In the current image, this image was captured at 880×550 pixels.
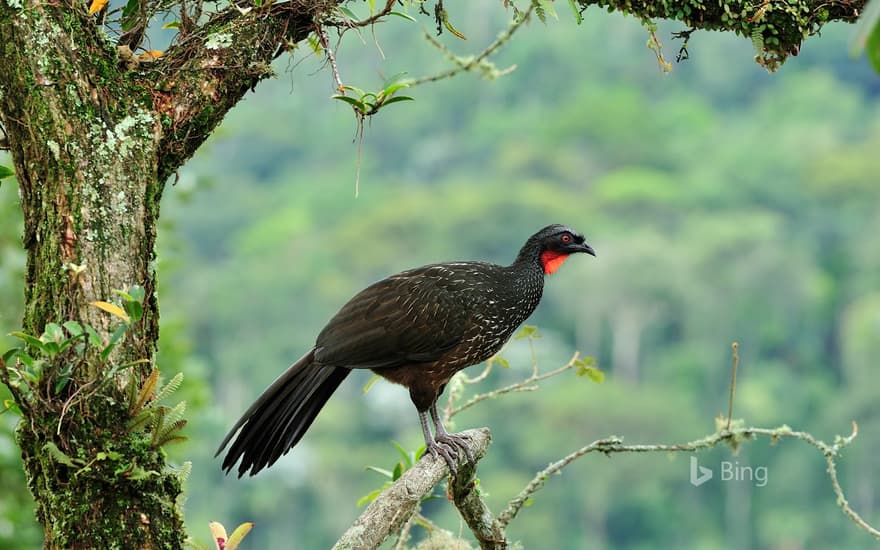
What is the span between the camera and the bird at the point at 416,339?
340 centimetres

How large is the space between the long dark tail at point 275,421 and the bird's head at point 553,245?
38.1 inches

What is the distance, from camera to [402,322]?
12.3ft

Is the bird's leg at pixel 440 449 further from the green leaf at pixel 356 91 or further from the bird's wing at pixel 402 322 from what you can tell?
the green leaf at pixel 356 91

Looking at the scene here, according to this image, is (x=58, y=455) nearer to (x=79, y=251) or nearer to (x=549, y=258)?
(x=79, y=251)

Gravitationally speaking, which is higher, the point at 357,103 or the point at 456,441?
the point at 357,103

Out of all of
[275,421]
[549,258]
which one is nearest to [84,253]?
[275,421]

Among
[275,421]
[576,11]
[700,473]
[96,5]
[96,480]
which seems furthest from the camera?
[700,473]

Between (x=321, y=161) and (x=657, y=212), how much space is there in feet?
75.4

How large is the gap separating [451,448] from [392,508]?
843 millimetres

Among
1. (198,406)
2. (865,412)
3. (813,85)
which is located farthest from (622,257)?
(198,406)

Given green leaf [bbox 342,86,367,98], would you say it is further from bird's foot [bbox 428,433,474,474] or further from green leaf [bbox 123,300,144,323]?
bird's foot [bbox 428,433,474,474]

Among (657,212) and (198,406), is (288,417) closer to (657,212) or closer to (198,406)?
(198,406)

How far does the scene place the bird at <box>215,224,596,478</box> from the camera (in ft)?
11.1

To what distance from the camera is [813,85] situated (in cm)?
7900
